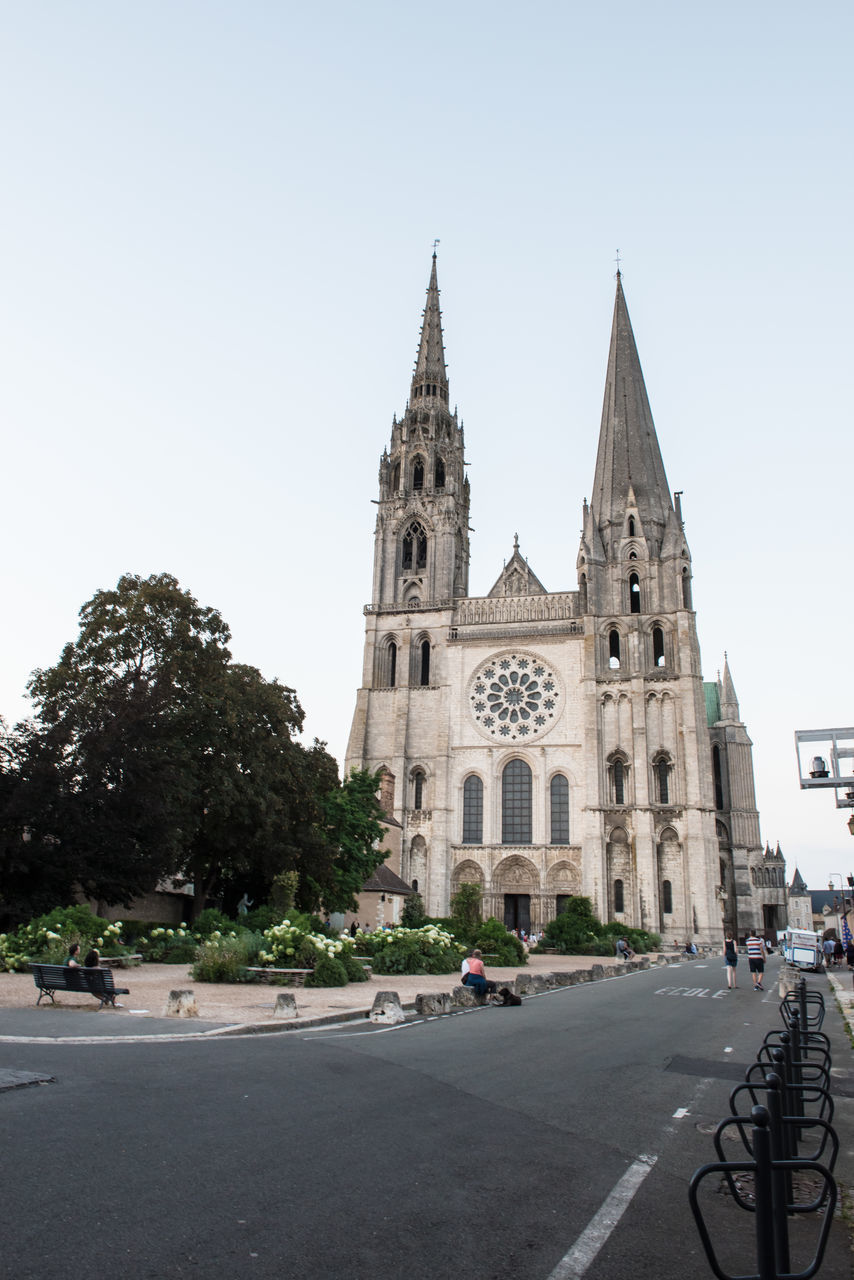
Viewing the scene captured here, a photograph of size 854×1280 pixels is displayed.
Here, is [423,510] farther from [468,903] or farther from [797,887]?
[797,887]

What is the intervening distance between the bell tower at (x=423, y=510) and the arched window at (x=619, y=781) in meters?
13.5

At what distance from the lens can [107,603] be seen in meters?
29.0

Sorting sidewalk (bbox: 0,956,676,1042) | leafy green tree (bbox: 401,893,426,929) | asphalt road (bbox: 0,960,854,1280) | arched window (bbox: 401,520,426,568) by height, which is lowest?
asphalt road (bbox: 0,960,854,1280)

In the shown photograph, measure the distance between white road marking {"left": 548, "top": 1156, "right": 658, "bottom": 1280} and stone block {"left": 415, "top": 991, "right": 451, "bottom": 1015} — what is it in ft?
30.0

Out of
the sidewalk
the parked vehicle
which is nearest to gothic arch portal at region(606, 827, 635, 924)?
the parked vehicle

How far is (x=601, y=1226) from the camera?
4.80 meters

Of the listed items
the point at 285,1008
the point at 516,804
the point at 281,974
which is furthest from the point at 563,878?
the point at 285,1008

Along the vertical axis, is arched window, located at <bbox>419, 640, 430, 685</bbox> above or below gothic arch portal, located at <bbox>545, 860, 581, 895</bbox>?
above

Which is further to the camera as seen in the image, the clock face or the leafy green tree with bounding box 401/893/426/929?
the clock face

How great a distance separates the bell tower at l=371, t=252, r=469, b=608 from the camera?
184ft

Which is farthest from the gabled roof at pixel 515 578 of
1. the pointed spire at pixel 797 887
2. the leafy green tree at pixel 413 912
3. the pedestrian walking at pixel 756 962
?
the pointed spire at pixel 797 887

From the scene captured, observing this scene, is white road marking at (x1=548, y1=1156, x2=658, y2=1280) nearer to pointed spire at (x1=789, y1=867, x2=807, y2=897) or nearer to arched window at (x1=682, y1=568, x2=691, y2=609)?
arched window at (x1=682, y1=568, x2=691, y2=609)

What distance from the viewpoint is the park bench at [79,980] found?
44.0ft

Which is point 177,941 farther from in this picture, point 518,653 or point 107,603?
point 518,653
